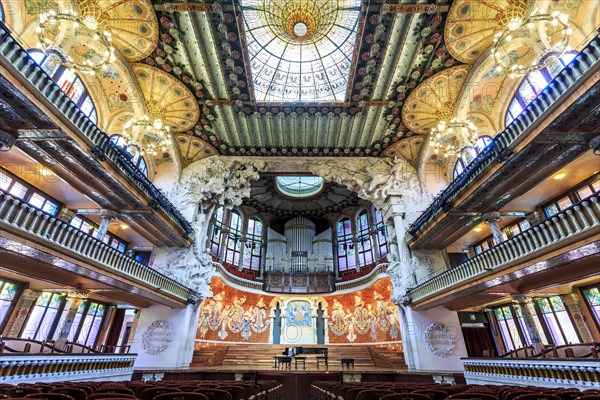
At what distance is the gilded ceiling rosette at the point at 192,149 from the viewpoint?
16938 millimetres

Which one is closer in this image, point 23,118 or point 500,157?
point 23,118

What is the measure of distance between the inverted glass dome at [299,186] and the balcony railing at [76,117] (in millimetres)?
11511

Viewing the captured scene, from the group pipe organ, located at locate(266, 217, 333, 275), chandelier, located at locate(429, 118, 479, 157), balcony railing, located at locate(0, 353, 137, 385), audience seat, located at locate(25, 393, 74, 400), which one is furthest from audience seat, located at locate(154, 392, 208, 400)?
pipe organ, located at locate(266, 217, 333, 275)

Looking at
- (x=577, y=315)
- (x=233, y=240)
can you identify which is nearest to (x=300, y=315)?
(x=233, y=240)

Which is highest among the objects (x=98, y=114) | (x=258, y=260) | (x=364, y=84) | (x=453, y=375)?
(x=364, y=84)

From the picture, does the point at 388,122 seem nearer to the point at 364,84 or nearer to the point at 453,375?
the point at 364,84

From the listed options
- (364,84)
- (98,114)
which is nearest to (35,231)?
(98,114)

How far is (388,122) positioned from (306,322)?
50.2 feet

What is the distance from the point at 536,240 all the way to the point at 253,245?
780 inches

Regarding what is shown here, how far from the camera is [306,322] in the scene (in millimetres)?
21641

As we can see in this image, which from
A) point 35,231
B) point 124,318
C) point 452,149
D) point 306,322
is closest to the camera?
point 35,231

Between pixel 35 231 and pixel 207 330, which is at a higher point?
pixel 35 231

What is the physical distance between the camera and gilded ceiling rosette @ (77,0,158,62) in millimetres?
10055

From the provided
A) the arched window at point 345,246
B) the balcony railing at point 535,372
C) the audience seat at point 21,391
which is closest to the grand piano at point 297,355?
the balcony railing at point 535,372
